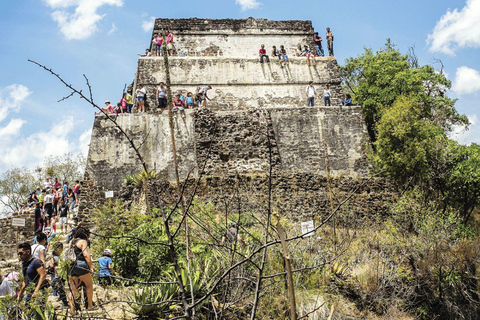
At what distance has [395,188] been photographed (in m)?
13.8

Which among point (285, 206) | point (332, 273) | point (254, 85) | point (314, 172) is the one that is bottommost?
point (332, 273)

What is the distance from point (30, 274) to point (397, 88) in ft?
55.1

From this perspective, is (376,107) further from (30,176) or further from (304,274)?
(30,176)

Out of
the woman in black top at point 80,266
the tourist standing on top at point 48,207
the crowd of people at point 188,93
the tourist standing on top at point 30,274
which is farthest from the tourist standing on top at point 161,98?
the woman in black top at point 80,266

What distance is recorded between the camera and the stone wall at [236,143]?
13.9m

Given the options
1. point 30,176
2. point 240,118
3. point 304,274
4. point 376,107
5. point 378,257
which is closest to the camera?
point 304,274

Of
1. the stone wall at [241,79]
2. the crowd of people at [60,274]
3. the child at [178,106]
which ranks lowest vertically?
the crowd of people at [60,274]

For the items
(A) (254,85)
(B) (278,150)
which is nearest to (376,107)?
(A) (254,85)

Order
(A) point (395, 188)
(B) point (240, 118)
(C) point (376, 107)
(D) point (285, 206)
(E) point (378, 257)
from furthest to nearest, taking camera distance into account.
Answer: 1. (C) point (376, 107)
2. (B) point (240, 118)
3. (A) point (395, 188)
4. (D) point (285, 206)
5. (E) point (378, 257)

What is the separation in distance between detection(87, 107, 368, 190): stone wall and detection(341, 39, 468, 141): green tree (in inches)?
137

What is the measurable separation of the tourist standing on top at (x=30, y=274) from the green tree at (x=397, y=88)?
47.4 ft

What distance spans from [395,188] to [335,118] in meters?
3.03

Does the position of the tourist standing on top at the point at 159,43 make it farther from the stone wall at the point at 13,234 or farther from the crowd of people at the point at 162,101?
the stone wall at the point at 13,234

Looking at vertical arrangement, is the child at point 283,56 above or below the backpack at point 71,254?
above
